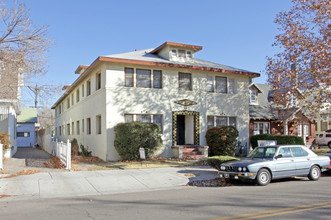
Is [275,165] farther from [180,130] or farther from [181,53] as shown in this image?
A: [181,53]

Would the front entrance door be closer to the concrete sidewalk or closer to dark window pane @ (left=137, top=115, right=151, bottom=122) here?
dark window pane @ (left=137, top=115, right=151, bottom=122)

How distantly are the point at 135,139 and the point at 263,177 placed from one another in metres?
7.83

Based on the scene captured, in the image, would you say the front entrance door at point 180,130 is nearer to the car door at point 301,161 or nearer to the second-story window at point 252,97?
the second-story window at point 252,97

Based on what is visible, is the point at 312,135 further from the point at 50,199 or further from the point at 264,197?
the point at 50,199

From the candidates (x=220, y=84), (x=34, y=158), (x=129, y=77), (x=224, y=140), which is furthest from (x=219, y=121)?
(x=34, y=158)

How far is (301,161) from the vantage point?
443 inches

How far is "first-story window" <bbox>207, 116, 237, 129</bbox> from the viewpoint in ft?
68.3

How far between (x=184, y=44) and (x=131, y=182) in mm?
11641

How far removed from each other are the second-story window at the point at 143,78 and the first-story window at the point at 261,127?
1145cm

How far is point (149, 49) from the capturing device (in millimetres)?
23031

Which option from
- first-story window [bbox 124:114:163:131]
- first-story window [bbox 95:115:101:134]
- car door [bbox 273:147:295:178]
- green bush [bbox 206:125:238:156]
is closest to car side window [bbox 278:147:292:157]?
car door [bbox 273:147:295:178]

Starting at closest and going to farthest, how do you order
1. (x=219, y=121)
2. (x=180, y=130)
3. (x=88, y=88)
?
(x=180, y=130) < (x=219, y=121) < (x=88, y=88)

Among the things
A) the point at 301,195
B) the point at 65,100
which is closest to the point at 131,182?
the point at 301,195

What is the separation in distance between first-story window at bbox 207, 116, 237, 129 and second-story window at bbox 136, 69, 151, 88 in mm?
5058
